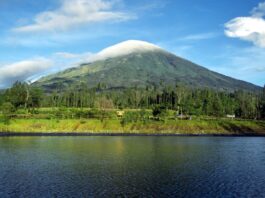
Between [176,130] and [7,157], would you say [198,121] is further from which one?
[7,157]

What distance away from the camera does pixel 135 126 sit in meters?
144

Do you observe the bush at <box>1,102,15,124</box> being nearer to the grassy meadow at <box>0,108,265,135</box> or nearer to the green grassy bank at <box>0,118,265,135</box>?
the grassy meadow at <box>0,108,265,135</box>

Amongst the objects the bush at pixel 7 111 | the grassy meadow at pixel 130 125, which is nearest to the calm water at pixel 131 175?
the grassy meadow at pixel 130 125

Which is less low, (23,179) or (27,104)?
(27,104)

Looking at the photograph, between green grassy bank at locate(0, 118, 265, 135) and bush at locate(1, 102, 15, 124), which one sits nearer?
green grassy bank at locate(0, 118, 265, 135)

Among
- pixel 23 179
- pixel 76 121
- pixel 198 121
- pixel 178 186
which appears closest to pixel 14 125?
pixel 76 121

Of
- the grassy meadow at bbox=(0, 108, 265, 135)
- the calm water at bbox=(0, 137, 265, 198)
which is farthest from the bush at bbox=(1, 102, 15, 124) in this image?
the calm water at bbox=(0, 137, 265, 198)

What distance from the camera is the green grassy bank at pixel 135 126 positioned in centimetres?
14100

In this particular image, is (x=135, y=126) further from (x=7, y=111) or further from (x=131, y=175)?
(x=131, y=175)

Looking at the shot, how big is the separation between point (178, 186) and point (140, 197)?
6927mm

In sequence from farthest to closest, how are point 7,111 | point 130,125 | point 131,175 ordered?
1. point 7,111
2. point 130,125
3. point 131,175

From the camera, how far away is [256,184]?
40.7 meters

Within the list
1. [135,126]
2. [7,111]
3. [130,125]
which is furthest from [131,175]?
[7,111]

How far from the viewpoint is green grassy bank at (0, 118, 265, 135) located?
141000 millimetres
